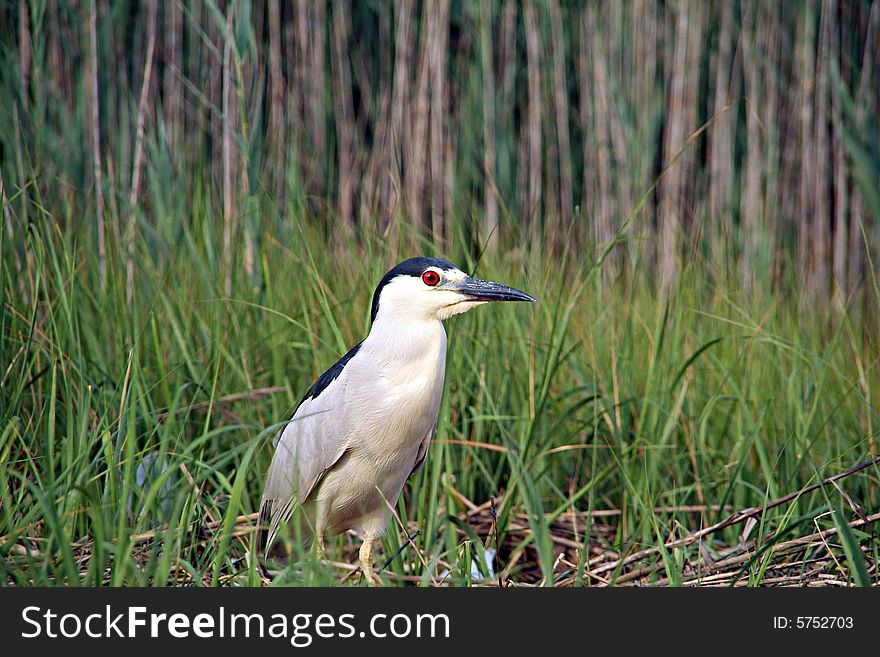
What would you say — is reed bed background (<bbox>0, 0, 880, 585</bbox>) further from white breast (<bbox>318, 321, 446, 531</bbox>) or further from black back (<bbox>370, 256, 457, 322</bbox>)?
black back (<bbox>370, 256, 457, 322</bbox>)

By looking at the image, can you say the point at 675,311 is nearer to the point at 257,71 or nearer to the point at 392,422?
the point at 392,422

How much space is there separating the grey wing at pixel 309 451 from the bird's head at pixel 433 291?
27 centimetres

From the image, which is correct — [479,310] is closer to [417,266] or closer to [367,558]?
[417,266]

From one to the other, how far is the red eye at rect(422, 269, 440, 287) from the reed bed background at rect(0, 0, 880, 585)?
480 millimetres

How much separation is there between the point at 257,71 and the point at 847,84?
324 cm

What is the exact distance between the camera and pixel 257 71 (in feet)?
14.1

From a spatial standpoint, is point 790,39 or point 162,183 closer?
point 162,183

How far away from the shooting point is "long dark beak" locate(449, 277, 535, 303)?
8.60ft

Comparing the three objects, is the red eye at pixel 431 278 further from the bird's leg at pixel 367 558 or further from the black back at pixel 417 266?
the bird's leg at pixel 367 558

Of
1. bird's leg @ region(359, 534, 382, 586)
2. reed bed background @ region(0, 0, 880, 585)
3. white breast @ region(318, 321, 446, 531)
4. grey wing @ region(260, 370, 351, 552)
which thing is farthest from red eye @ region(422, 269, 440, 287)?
bird's leg @ region(359, 534, 382, 586)

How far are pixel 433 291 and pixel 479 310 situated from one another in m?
0.86

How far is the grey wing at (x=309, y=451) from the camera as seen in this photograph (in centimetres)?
278

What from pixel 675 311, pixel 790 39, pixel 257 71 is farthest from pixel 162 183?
pixel 790 39

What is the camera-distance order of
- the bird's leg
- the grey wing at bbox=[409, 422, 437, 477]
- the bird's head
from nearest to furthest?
the bird's leg → the bird's head → the grey wing at bbox=[409, 422, 437, 477]
